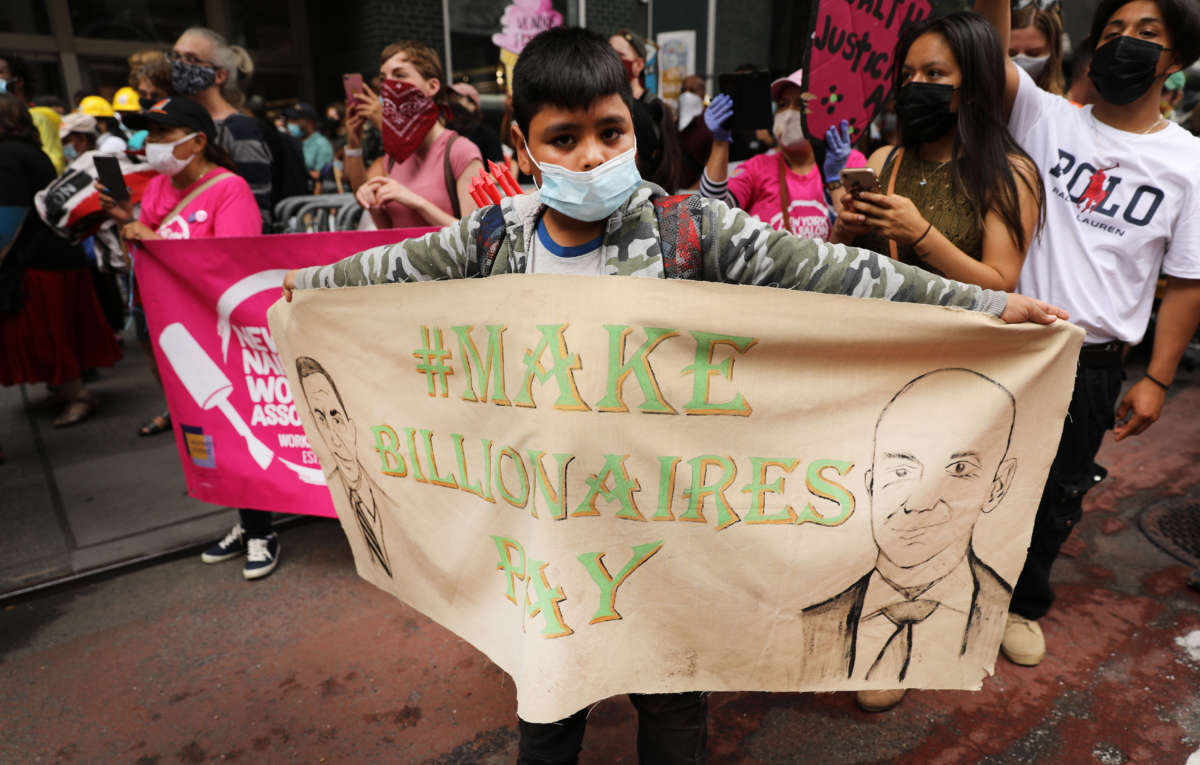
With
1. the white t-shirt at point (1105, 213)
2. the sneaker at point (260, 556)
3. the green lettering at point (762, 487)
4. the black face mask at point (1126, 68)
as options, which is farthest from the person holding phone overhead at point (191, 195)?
the black face mask at point (1126, 68)

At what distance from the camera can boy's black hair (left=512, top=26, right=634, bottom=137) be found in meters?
1.47

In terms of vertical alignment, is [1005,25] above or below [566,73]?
above

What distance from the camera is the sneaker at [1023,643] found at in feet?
8.80

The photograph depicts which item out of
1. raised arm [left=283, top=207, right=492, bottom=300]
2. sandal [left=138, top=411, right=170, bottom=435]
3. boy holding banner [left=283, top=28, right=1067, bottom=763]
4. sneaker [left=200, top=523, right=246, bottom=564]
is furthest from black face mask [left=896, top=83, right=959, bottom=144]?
sandal [left=138, top=411, right=170, bottom=435]

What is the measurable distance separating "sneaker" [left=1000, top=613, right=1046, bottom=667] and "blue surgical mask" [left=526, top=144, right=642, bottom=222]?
7.26ft

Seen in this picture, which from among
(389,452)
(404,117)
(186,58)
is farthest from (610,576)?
(186,58)

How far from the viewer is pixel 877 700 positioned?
8.00 feet

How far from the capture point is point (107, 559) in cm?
353

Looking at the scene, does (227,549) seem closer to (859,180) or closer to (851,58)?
(859,180)

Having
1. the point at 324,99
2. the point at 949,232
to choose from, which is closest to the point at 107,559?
the point at 949,232

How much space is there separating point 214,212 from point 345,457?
5.79 feet

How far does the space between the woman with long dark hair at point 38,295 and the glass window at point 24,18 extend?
772 cm

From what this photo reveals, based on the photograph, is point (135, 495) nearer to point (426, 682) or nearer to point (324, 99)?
point (426, 682)

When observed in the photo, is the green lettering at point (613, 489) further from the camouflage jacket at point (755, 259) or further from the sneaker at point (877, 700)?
the sneaker at point (877, 700)
